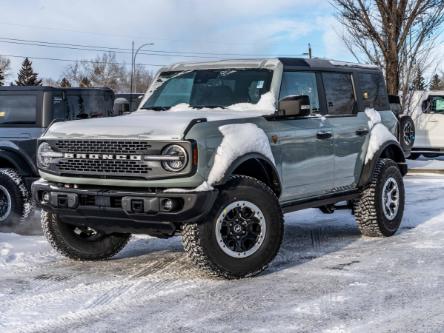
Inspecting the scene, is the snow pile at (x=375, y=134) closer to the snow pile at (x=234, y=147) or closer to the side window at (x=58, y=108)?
the snow pile at (x=234, y=147)

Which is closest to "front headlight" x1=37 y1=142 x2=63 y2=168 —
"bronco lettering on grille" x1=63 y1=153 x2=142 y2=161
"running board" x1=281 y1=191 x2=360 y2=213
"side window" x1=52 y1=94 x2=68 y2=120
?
"bronco lettering on grille" x1=63 y1=153 x2=142 y2=161

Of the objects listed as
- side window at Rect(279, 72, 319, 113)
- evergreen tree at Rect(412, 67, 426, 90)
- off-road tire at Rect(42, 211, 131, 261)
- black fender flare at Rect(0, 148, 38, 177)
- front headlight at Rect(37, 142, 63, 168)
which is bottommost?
off-road tire at Rect(42, 211, 131, 261)

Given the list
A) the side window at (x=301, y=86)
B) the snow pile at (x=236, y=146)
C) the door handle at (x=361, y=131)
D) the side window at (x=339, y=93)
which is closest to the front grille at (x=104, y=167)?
the snow pile at (x=236, y=146)

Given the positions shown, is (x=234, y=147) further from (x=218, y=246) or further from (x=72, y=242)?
(x=72, y=242)

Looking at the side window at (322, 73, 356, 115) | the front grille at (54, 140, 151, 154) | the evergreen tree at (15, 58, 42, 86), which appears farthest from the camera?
the evergreen tree at (15, 58, 42, 86)

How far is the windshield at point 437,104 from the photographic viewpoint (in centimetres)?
2028

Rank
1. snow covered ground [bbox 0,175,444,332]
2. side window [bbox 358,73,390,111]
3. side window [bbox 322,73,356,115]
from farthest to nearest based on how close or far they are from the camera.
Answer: side window [bbox 358,73,390,111], side window [bbox 322,73,356,115], snow covered ground [bbox 0,175,444,332]

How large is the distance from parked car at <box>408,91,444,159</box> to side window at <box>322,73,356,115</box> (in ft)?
42.4

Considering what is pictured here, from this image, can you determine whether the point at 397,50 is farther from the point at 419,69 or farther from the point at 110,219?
the point at 110,219

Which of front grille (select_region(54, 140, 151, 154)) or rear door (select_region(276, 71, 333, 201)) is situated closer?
front grille (select_region(54, 140, 151, 154))

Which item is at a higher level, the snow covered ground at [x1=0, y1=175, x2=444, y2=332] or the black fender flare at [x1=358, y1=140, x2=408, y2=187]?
the black fender flare at [x1=358, y1=140, x2=408, y2=187]

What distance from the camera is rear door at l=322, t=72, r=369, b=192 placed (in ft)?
23.4

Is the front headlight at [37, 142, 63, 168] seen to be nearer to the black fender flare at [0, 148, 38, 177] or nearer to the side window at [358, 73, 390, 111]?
the black fender flare at [0, 148, 38, 177]

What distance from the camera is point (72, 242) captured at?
6512 mm
